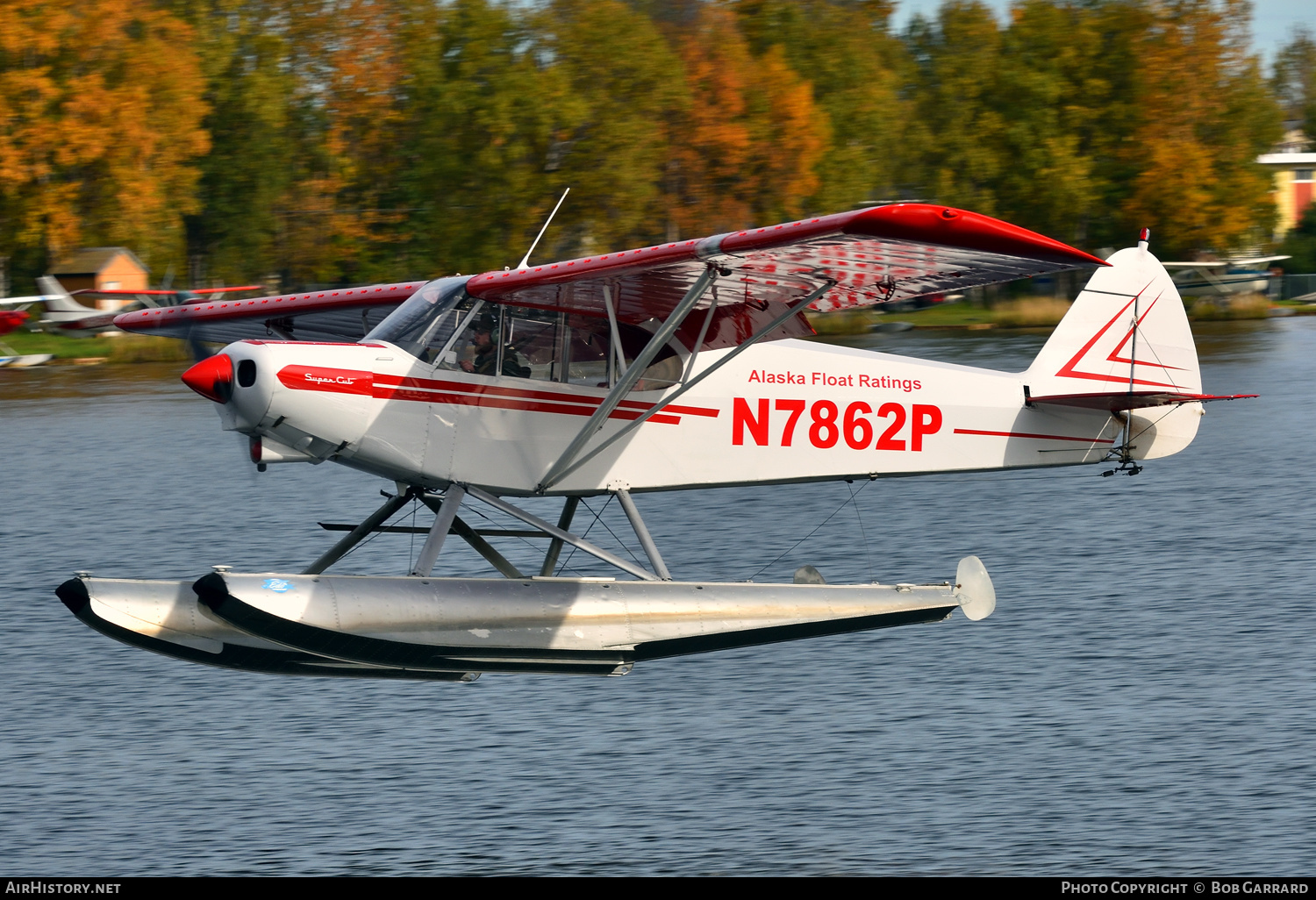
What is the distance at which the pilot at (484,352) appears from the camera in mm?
8773

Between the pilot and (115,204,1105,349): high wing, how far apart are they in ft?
0.66

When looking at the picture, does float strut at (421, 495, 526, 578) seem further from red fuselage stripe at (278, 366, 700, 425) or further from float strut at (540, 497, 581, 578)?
red fuselage stripe at (278, 366, 700, 425)

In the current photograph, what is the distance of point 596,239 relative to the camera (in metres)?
47.7

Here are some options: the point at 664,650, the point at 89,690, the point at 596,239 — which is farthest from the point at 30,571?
the point at 596,239

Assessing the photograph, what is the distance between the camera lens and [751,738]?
30.9ft

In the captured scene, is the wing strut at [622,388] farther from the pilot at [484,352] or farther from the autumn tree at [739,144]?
the autumn tree at [739,144]

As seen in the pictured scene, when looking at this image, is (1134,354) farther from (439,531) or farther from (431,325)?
(439,531)

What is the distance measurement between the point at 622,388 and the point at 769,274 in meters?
1.13

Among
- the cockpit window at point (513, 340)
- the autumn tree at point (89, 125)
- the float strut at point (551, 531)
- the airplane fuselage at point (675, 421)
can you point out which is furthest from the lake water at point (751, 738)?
the autumn tree at point (89, 125)

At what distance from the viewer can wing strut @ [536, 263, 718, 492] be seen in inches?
335

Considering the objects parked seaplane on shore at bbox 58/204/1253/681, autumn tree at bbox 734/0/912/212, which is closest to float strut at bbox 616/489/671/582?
parked seaplane on shore at bbox 58/204/1253/681

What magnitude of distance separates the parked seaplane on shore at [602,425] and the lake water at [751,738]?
2.79 feet
